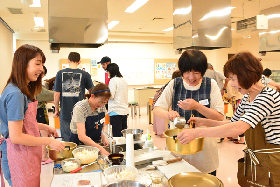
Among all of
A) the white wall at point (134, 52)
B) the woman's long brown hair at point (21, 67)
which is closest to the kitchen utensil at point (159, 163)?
the woman's long brown hair at point (21, 67)

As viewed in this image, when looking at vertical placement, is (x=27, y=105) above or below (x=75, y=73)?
below

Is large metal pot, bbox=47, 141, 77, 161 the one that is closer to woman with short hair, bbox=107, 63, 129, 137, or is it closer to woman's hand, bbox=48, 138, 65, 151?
woman's hand, bbox=48, 138, 65, 151

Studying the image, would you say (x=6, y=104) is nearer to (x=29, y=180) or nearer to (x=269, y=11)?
(x=29, y=180)

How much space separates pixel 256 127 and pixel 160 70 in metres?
10.2

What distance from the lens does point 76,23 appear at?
2746 millimetres

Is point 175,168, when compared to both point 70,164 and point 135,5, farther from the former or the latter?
point 135,5

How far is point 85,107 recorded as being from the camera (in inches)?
89.0

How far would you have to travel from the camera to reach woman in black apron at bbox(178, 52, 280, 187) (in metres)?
1.41

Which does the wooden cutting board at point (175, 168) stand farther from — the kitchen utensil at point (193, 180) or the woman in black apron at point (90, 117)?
the woman in black apron at point (90, 117)

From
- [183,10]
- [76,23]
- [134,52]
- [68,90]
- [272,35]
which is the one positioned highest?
[134,52]

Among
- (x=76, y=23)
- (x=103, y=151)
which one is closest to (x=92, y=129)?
(x=103, y=151)

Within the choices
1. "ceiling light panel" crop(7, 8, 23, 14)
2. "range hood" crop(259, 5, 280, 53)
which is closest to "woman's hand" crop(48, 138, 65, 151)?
"range hood" crop(259, 5, 280, 53)

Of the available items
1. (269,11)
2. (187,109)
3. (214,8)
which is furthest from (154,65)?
(187,109)

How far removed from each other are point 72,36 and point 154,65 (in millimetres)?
8873
